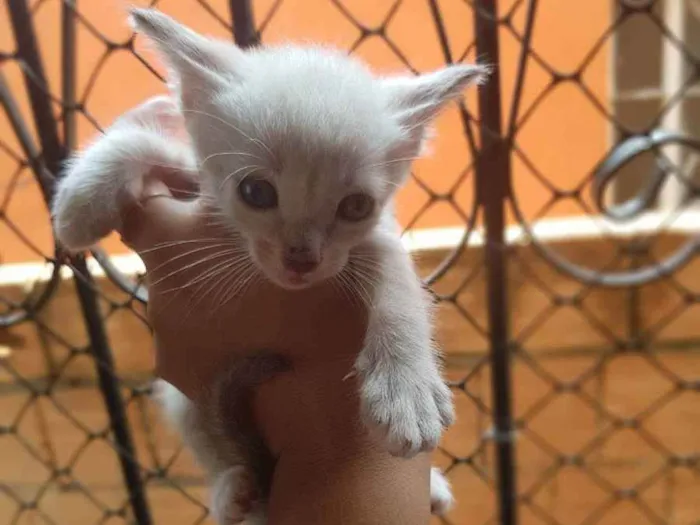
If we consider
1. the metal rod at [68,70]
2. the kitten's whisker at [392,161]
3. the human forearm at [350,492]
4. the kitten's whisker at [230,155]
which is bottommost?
the human forearm at [350,492]

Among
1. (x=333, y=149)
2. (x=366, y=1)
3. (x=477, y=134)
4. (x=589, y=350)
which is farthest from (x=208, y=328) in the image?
(x=589, y=350)

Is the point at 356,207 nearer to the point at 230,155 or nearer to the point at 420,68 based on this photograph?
the point at 230,155

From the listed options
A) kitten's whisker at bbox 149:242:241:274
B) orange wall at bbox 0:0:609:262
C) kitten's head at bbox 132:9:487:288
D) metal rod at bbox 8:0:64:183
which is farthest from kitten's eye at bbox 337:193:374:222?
metal rod at bbox 8:0:64:183

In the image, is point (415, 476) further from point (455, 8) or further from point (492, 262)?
point (455, 8)

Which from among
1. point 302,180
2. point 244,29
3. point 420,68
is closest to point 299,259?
point 302,180

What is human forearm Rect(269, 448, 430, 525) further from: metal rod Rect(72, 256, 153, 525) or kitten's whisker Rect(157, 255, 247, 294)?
metal rod Rect(72, 256, 153, 525)

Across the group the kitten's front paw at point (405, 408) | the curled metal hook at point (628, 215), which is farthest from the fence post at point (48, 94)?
the curled metal hook at point (628, 215)

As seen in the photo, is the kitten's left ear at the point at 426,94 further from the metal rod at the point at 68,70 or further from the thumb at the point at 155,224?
the metal rod at the point at 68,70

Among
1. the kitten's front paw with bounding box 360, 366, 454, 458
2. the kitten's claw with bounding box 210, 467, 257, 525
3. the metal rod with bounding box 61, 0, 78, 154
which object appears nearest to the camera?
the kitten's front paw with bounding box 360, 366, 454, 458
